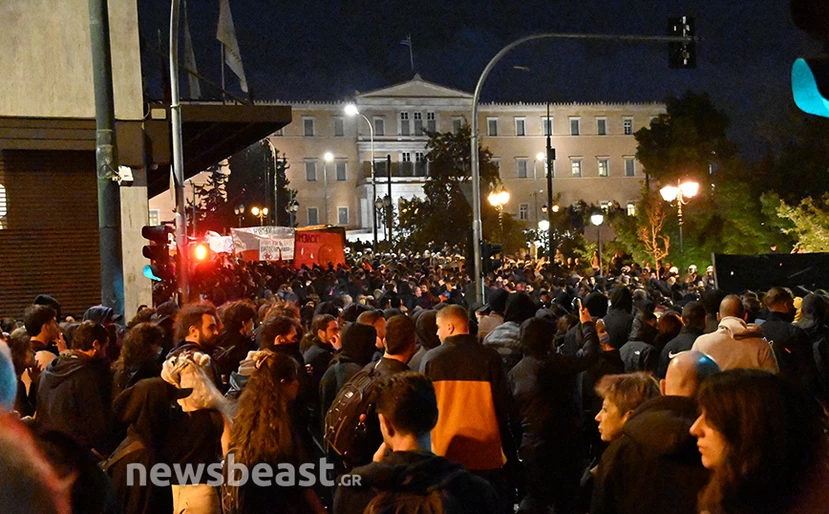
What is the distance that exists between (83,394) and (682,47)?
13729mm

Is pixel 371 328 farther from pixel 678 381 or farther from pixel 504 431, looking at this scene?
pixel 678 381

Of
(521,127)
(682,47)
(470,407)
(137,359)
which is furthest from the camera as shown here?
(521,127)

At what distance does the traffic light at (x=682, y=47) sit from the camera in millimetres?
16359

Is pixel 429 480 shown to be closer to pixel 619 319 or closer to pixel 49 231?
pixel 619 319

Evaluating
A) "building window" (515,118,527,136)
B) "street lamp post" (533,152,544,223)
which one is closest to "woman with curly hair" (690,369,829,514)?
"street lamp post" (533,152,544,223)

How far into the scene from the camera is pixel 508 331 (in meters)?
7.71

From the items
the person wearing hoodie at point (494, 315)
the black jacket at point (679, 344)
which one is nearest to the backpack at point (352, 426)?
the black jacket at point (679, 344)

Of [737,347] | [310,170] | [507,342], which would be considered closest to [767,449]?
[737,347]

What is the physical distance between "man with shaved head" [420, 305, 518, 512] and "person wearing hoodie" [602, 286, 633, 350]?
12.6 ft

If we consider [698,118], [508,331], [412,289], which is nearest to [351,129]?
[698,118]

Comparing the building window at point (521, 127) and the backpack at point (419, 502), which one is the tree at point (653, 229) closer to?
the backpack at point (419, 502)

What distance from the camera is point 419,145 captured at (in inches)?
3848

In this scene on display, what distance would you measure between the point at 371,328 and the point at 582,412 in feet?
6.37

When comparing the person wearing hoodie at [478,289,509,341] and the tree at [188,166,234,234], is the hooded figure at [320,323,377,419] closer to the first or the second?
the person wearing hoodie at [478,289,509,341]
